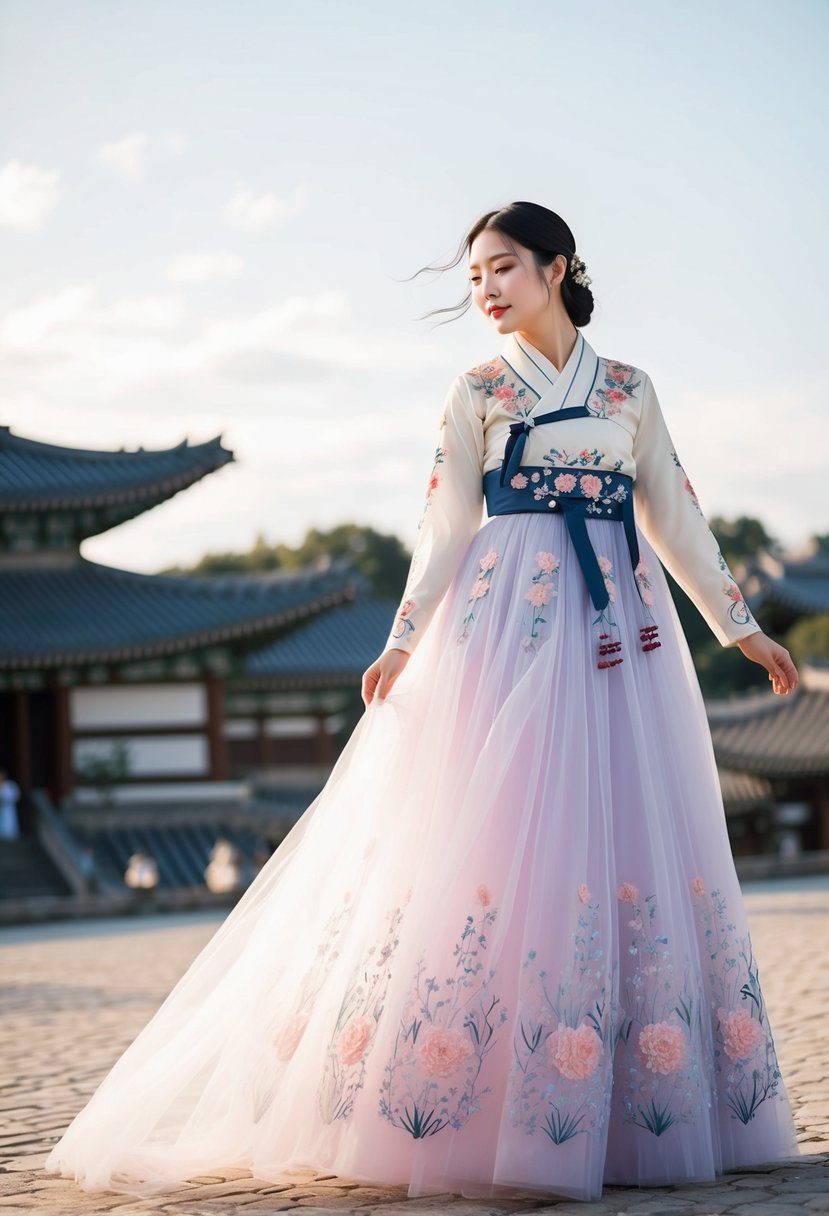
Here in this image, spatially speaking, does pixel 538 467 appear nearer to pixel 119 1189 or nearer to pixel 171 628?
pixel 119 1189

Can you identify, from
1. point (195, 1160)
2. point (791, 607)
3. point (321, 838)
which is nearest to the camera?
point (195, 1160)

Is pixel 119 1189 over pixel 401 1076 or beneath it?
beneath

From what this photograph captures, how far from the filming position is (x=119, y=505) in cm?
2408

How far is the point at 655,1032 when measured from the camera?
10.0 ft

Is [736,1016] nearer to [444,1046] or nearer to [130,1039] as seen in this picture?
[444,1046]

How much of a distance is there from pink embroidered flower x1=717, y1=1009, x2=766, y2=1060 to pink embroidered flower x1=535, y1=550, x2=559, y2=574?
97 cm

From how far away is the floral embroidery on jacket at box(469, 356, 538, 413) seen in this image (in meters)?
3.55

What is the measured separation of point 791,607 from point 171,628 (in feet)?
43.2

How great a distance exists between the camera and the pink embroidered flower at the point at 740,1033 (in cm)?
315

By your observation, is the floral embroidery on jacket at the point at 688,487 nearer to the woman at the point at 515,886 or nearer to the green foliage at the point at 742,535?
the woman at the point at 515,886

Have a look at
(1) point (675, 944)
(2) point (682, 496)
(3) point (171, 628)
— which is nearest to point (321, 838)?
(1) point (675, 944)

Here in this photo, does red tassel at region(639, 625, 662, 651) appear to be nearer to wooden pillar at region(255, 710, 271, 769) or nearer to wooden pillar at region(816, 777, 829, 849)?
wooden pillar at region(255, 710, 271, 769)

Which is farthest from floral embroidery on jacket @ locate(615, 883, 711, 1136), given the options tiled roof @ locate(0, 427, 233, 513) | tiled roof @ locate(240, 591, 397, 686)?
tiled roof @ locate(240, 591, 397, 686)

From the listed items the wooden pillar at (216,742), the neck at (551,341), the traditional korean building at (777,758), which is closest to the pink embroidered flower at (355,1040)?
the neck at (551,341)
